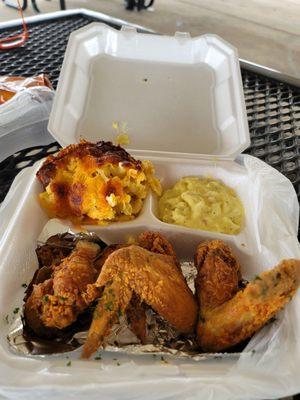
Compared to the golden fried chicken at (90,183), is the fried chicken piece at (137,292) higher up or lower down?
lower down

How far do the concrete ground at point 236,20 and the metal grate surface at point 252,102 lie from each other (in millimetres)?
2762

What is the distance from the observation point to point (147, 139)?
1.82 m

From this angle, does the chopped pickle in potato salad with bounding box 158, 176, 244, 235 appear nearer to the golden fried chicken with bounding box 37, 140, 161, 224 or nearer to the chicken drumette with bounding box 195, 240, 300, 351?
the golden fried chicken with bounding box 37, 140, 161, 224

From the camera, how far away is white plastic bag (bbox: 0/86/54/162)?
175 centimetres

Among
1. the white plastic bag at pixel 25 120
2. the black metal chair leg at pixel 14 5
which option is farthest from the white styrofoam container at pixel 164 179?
the black metal chair leg at pixel 14 5

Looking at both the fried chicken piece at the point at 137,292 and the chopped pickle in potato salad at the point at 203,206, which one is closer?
the fried chicken piece at the point at 137,292

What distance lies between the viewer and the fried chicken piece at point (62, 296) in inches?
39.0

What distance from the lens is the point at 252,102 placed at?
2.14m

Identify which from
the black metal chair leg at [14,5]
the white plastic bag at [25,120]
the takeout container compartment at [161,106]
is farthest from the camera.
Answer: the black metal chair leg at [14,5]

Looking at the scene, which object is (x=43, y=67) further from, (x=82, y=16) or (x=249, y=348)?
(x=249, y=348)

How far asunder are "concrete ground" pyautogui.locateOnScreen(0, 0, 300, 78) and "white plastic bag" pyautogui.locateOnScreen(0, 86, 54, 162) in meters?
3.64

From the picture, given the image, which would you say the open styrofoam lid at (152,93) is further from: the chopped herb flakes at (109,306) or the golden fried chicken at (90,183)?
the chopped herb flakes at (109,306)

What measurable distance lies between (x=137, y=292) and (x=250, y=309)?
0.26m

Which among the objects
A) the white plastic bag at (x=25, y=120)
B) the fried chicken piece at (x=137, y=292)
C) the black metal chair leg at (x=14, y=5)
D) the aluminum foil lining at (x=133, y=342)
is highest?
the black metal chair leg at (x=14, y=5)
